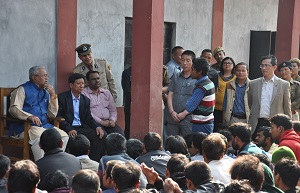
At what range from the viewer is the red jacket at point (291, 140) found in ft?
21.5

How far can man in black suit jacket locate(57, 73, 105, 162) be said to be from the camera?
8.06 m

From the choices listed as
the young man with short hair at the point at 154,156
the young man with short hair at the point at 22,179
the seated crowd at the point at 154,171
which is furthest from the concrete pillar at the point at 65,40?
the young man with short hair at the point at 22,179

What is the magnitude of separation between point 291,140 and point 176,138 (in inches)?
52.9

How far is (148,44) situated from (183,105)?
0.97m

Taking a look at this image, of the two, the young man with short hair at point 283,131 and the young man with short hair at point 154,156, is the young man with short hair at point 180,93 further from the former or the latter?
the young man with short hair at point 154,156

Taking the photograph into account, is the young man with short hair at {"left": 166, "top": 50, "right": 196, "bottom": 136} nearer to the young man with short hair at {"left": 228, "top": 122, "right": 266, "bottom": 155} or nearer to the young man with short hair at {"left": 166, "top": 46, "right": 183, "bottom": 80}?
the young man with short hair at {"left": 166, "top": 46, "right": 183, "bottom": 80}

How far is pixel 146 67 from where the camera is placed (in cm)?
791

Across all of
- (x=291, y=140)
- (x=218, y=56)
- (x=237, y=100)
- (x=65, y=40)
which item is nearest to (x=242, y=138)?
(x=291, y=140)

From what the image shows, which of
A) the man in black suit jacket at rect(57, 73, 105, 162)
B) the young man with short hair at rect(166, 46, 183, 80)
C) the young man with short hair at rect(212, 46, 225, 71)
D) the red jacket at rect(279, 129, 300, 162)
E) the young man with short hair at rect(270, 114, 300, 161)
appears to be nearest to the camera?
the red jacket at rect(279, 129, 300, 162)

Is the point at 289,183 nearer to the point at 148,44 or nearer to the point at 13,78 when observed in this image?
the point at 148,44

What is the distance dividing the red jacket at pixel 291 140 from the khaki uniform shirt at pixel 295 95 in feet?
7.61

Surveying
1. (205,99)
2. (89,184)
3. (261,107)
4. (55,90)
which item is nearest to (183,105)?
(205,99)

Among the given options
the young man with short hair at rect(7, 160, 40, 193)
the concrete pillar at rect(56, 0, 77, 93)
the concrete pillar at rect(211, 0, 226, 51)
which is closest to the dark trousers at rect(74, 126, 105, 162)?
the concrete pillar at rect(56, 0, 77, 93)

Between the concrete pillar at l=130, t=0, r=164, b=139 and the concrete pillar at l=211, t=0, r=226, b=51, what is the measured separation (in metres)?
3.93
